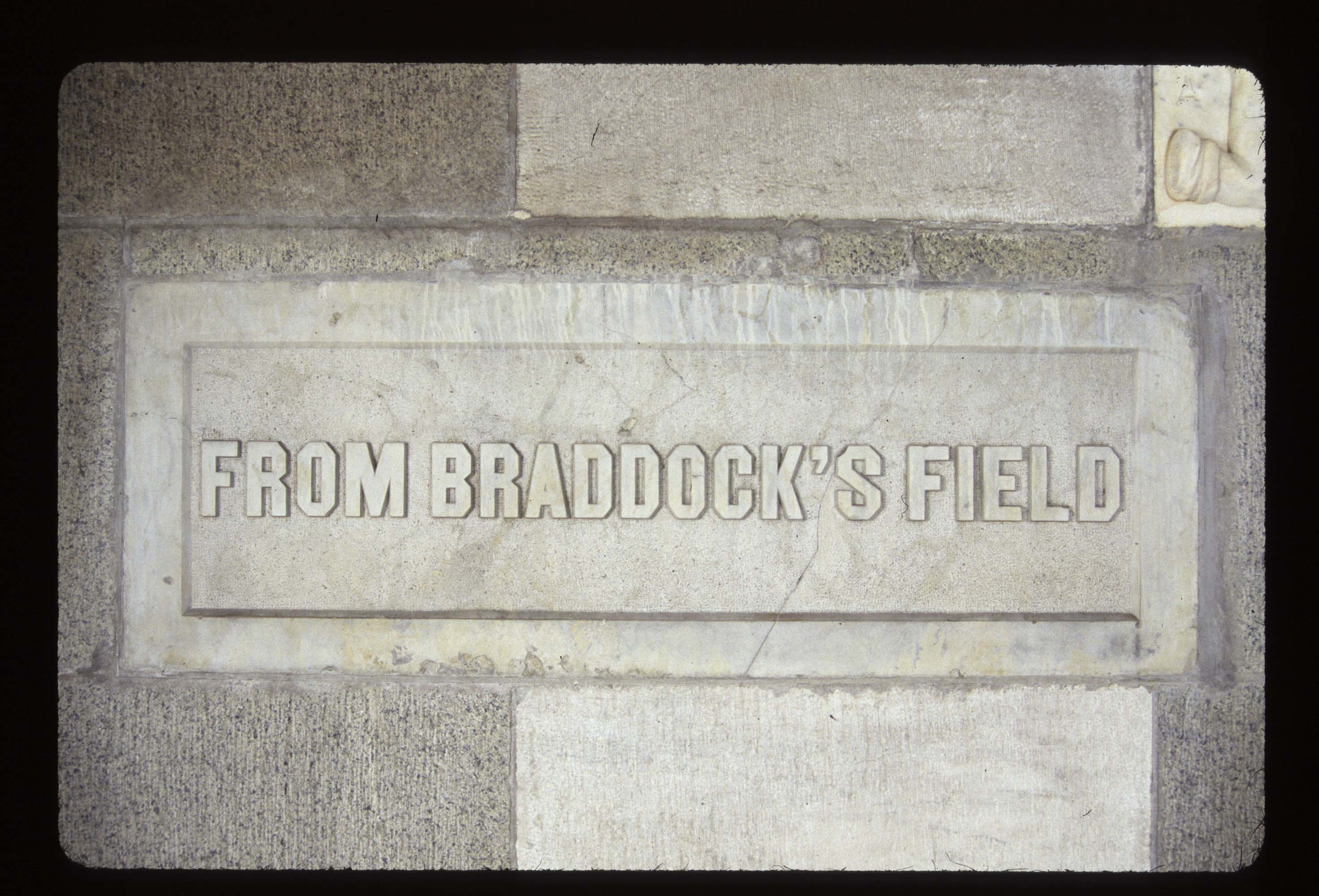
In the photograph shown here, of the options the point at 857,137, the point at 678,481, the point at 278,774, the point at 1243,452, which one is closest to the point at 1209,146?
the point at 1243,452

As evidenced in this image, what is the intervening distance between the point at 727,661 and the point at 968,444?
0.99 m

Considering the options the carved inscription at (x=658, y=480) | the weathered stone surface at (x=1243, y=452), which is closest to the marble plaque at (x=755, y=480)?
the carved inscription at (x=658, y=480)

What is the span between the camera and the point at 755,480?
2793mm

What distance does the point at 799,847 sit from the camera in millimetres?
2791

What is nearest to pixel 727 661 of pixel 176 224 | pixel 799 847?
pixel 799 847

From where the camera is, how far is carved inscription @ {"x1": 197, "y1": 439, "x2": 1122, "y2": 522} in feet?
9.14

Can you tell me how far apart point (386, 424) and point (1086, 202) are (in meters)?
2.24

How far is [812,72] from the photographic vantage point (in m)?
2.78

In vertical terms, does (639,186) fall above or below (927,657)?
above

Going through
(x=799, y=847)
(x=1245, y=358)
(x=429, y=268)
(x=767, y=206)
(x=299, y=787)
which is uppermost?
(x=767, y=206)

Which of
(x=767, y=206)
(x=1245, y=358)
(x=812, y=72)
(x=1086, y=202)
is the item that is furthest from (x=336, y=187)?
(x=1245, y=358)

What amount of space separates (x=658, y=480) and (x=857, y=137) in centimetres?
121

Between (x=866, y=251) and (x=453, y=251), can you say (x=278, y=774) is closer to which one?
(x=453, y=251)

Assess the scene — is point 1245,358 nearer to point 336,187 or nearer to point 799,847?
point 799,847
